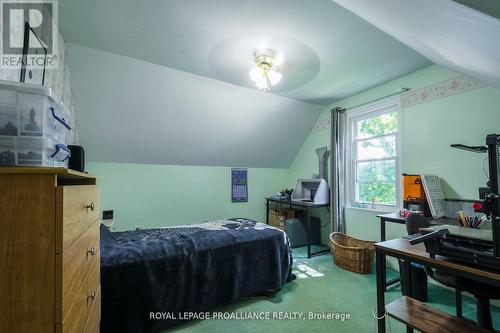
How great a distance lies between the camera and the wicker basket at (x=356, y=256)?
2695 mm

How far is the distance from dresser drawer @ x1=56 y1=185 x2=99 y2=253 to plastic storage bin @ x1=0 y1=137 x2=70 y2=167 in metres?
0.17

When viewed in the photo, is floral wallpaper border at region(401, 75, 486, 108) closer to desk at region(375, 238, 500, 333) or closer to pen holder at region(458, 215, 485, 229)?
pen holder at region(458, 215, 485, 229)

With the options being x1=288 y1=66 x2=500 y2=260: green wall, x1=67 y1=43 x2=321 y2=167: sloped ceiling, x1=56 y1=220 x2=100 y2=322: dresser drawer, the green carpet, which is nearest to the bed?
the green carpet

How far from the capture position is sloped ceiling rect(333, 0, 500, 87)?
3.22 ft

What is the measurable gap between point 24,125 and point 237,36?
170cm

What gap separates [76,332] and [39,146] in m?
0.69

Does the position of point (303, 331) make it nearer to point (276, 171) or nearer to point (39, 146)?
point (39, 146)

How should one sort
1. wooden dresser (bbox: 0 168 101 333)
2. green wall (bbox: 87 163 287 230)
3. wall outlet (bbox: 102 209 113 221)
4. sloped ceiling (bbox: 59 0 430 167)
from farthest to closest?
green wall (bbox: 87 163 287 230) → wall outlet (bbox: 102 209 113 221) → sloped ceiling (bbox: 59 0 430 167) → wooden dresser (bbox: 0 168 101 333)

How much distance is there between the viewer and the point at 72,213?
0.77 metres

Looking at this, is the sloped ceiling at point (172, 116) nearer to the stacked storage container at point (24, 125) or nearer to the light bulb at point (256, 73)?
the light bulb at point (256, 73)

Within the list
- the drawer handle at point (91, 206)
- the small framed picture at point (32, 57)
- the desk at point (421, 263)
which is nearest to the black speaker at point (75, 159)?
the small framed picture at point (32, 57)

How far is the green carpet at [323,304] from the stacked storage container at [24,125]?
5.40 feet

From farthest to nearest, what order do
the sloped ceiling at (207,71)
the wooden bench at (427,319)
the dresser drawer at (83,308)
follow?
1. the sloped ceiling at (207,71)
2. the wooden bench at (427,319)
3. the dresser drawer at (83,308)

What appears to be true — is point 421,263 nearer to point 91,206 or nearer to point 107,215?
point 91,206
